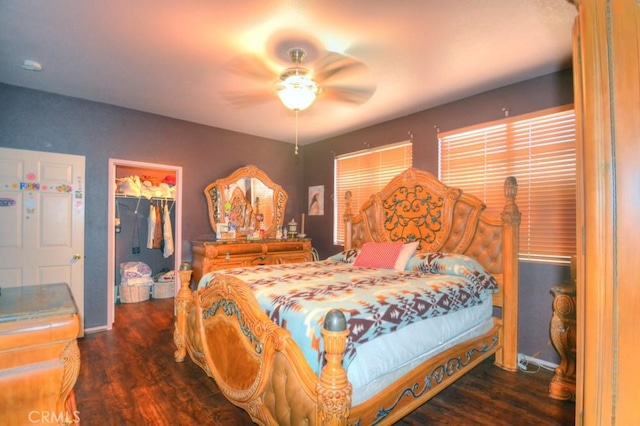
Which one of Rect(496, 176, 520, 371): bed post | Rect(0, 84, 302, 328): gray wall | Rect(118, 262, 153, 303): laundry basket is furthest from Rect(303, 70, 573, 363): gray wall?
Rect(118, 262, 153, 303): laundry basket

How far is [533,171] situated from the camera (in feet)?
9.77

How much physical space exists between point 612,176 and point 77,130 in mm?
4680

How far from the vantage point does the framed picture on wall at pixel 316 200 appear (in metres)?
5.36

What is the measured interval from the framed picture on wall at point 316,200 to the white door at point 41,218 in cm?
331

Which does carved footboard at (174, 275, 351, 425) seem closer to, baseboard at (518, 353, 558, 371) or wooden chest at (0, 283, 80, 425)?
wooden chest at (0, 283, 80, 425)

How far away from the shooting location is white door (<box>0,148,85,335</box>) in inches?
127

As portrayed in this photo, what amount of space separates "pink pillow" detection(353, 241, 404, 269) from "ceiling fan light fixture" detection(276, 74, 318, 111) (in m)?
1.77

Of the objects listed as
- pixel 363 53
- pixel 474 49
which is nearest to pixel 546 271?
pixel 474 49

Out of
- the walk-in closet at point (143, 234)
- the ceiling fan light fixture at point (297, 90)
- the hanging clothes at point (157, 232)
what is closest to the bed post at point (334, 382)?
the ceiling fan light fixture at point (297, 90)

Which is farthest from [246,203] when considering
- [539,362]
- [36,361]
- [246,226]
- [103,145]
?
[539,362]

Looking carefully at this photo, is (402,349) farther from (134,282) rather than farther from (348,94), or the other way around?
(134,282)

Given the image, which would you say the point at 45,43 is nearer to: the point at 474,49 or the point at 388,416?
the point at 474,49

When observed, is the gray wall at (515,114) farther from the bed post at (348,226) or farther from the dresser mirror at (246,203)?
the dresser mirror at (246,203)

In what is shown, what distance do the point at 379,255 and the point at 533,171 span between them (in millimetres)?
1733
